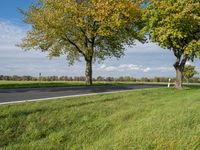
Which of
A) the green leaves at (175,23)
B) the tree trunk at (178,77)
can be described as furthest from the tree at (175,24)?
the tree trunk at (178,77)

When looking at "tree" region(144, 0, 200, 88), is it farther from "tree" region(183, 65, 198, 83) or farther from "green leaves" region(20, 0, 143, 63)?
"tree" region(183, 65, 198, 83)

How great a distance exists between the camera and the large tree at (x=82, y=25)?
2953 cm

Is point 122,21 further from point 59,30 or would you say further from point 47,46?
point 47,46

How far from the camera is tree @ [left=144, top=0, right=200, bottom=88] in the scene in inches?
964

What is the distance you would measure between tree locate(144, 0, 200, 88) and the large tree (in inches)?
127

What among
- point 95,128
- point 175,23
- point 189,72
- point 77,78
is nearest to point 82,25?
point 175,23

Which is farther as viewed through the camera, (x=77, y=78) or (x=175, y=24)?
(x=77, y=78)

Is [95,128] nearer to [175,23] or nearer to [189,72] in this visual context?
[175,23]

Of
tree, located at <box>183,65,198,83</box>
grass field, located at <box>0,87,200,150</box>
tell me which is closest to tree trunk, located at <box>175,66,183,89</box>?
grass field, located at <box>0,87,200,150</box>

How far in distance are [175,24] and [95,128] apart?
55.6ft

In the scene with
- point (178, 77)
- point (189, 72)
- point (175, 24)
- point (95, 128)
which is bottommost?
point (95, 128)

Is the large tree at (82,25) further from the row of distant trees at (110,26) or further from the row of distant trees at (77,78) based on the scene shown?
the row of distant trees at (77,78)

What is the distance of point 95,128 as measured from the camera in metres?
9.55

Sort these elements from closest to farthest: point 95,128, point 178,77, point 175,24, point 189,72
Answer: point 95,128 < point 175,24 < point 178,77 < point 189,72
